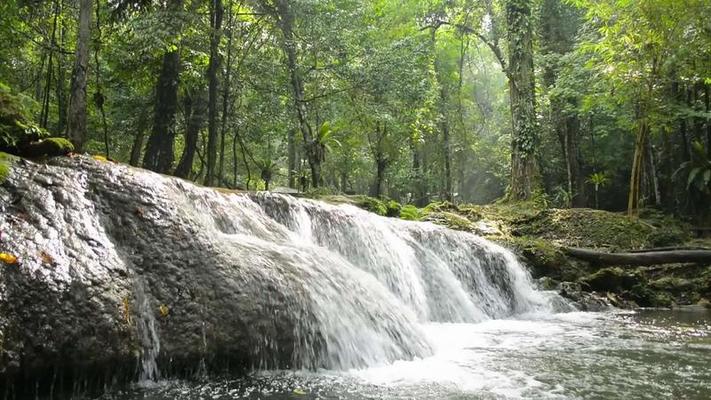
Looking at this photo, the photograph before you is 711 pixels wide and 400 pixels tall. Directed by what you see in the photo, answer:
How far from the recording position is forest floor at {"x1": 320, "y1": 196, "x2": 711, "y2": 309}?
969 centimetres

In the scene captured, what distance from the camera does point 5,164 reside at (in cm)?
396

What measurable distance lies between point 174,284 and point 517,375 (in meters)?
2.78

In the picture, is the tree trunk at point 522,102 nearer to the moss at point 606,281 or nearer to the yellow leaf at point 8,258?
the moss at point 606,281

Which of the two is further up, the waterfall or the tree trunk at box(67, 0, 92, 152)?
the tree trunk at box(67, 0, 92, 152)

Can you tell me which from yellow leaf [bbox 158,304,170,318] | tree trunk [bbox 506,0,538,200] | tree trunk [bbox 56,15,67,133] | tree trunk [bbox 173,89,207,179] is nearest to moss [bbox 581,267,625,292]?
tree trunk [bbox 506,0,538,200]

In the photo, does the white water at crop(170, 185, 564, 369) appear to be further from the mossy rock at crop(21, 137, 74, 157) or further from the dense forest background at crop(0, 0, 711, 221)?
the dense forest background at crop(0, 0, 711, 221)

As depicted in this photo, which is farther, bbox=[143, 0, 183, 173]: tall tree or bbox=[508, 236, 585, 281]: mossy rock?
bbox=[143, 0, 183, 173]: tall tree

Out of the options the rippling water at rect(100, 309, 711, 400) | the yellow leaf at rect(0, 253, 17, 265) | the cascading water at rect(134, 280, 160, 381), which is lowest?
the rippling water at rect(100, 309, 711, 400)

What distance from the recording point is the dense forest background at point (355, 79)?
1228cm

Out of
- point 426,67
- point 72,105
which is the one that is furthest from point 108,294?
point 426,67

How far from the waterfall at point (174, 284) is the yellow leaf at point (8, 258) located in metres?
0.09

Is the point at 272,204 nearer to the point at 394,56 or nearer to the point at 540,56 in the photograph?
the point at 394,56

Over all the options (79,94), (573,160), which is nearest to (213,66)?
(79,94)

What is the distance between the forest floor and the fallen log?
0.17 m
